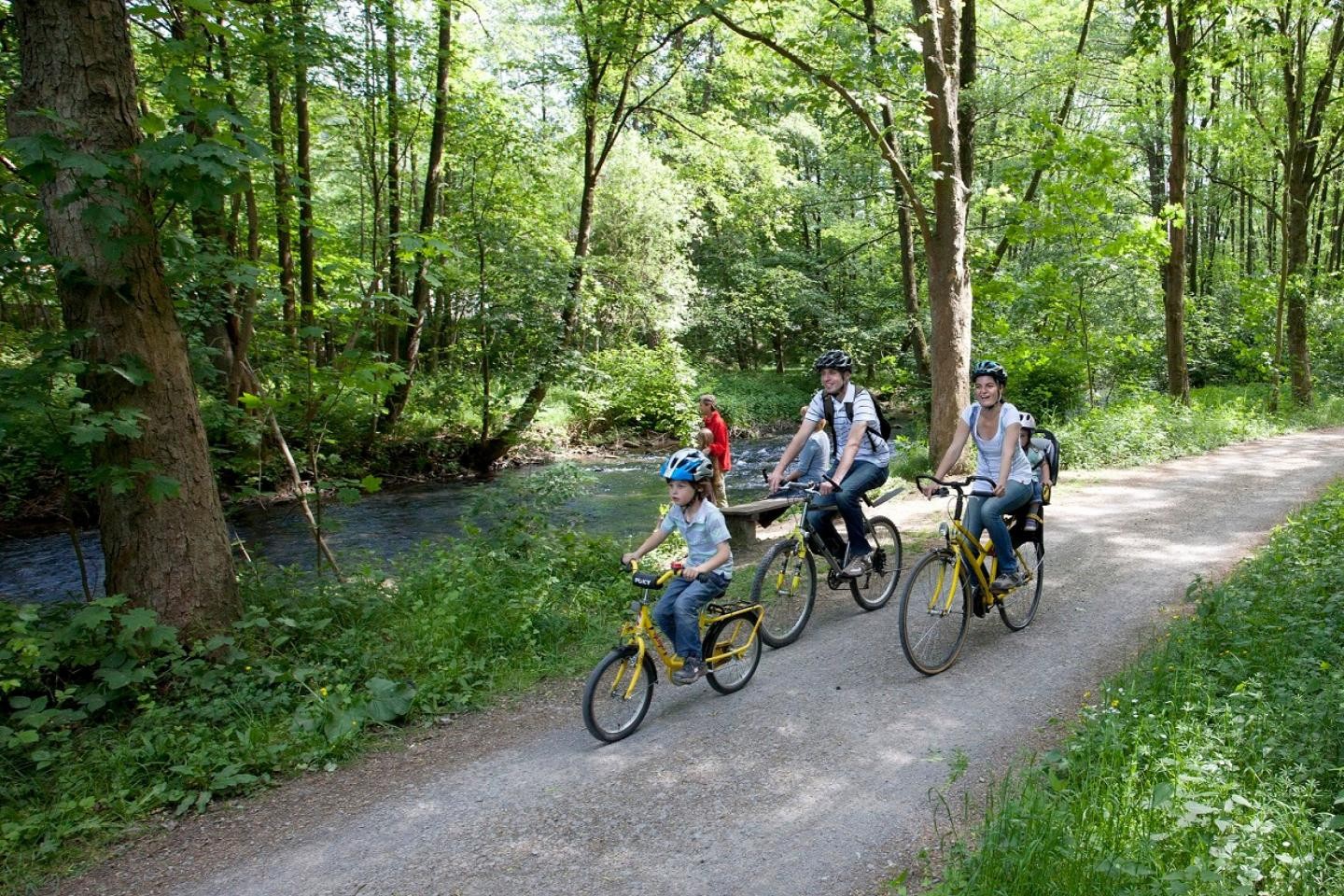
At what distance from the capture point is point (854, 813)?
4086mm

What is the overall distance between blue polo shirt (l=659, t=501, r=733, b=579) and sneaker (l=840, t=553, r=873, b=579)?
194cm

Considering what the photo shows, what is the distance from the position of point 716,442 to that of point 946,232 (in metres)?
4.77

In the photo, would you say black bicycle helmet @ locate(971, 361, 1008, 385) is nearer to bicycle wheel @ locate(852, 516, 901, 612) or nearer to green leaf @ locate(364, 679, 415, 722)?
bicycle wheel @ locate(852, 516, 901, 612)

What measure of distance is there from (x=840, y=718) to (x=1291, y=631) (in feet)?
9.76

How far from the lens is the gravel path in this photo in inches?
150

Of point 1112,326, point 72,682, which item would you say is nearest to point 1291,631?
point 72,682

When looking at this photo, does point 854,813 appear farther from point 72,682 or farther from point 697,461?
point 72,682

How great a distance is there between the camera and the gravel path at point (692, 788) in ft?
12.5

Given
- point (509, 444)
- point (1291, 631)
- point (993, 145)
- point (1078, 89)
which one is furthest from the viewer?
point (509, 444)

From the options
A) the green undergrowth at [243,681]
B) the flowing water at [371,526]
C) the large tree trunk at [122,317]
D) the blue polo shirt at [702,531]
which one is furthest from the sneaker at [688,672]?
the flowing water at [371,526]

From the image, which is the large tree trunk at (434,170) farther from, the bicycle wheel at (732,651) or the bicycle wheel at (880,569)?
the bicycle wheel at (732,651)

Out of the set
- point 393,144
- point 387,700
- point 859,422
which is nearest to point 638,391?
point 393,144

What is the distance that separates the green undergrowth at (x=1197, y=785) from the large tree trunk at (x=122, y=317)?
519 centimetres

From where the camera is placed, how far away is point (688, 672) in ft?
17.6
